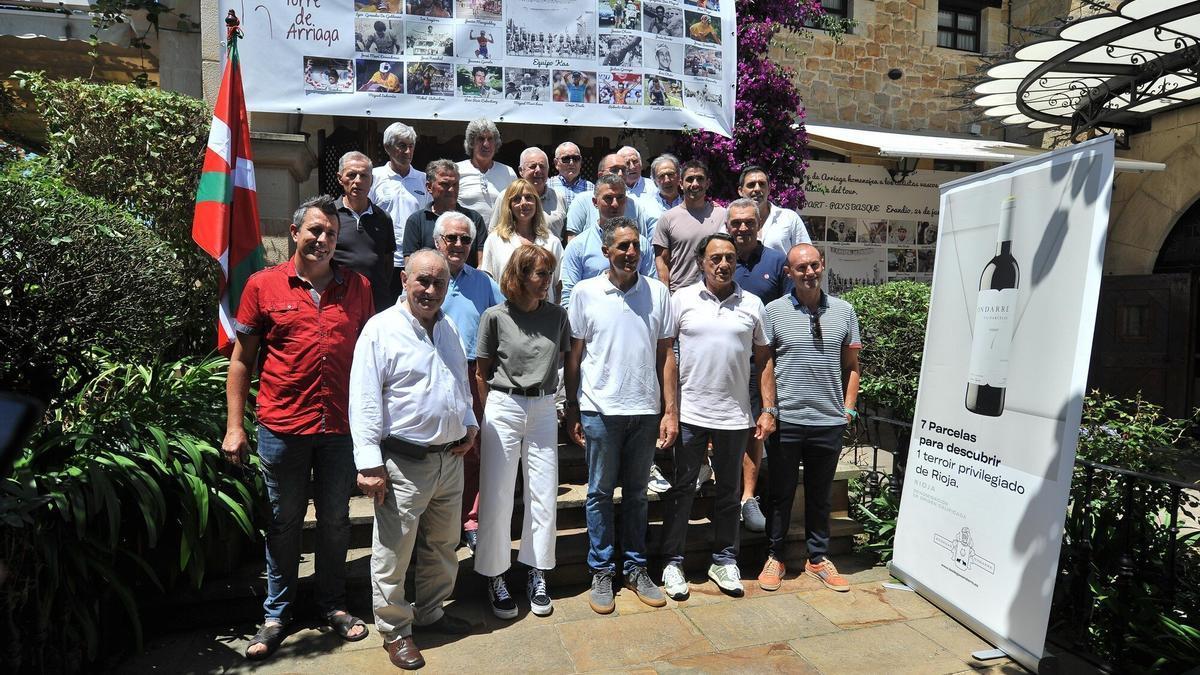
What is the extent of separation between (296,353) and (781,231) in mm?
3245

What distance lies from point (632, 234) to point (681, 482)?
1.35m

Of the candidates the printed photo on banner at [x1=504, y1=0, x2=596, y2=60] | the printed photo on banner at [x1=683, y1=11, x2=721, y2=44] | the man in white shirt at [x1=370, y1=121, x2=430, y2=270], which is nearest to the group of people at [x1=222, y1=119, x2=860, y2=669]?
the man in white shirt at [x1=370, y1=121, x2=430, y2=270]

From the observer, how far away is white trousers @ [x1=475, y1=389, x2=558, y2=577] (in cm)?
377

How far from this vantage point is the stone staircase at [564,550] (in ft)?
12.2

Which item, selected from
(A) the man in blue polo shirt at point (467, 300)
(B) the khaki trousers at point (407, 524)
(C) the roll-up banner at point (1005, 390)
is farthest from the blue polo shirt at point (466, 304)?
(C) the roll-up banner at point (1005, 390)

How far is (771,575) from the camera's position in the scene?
430 cm

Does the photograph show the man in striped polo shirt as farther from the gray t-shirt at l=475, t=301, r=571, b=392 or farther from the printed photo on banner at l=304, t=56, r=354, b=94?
the printed photo on banner at l=304, t=56, r=354, b=94

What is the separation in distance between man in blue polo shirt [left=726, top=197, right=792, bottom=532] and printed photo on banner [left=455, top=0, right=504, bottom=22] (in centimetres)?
318

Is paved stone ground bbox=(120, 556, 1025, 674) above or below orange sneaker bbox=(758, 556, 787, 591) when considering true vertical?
below

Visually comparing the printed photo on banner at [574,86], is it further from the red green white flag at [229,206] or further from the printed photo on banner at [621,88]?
the red green white flag at [229,206]

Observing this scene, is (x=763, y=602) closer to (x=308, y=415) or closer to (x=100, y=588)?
(x=308, y=415)

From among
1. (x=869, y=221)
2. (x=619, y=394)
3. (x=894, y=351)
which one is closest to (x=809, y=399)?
(x=619, y=394)

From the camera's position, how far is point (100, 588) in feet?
10.8

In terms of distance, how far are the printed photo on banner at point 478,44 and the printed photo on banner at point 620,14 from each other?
0.99 m
